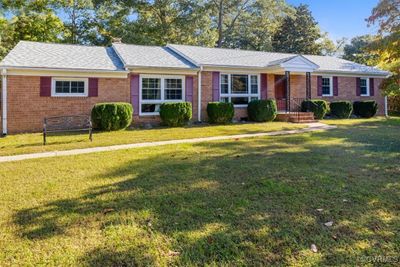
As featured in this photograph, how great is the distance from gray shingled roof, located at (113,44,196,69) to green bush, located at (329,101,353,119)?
A: 31.1ft

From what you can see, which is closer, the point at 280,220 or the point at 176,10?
the point at 280,220

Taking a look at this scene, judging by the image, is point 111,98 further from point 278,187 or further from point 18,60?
point 278,187

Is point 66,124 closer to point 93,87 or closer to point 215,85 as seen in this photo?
point 93,87

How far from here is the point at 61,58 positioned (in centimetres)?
1472

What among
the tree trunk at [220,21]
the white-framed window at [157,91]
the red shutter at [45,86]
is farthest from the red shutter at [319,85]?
the red shutter at [45,86]

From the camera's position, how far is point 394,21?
52.2 feet

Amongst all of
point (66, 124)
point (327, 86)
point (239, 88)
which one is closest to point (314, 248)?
point (66, 124)

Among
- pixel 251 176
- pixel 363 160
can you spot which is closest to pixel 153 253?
pixel 251 176

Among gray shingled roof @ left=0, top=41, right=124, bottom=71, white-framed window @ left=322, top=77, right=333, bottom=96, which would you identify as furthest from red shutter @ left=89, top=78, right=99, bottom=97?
white-framed window @ left=322, top=77, right=333, bottom=96

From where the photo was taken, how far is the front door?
1959cm

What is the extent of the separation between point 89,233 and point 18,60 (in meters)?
12.5

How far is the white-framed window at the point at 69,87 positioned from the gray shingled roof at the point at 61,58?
2.03 ft

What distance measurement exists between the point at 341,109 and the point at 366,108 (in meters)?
2.13

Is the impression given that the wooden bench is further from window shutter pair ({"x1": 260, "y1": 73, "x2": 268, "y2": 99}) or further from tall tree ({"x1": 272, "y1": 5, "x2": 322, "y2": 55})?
tall tree ({"x1": 272, "y1": 5, "x2": 322, "y2": 55})
